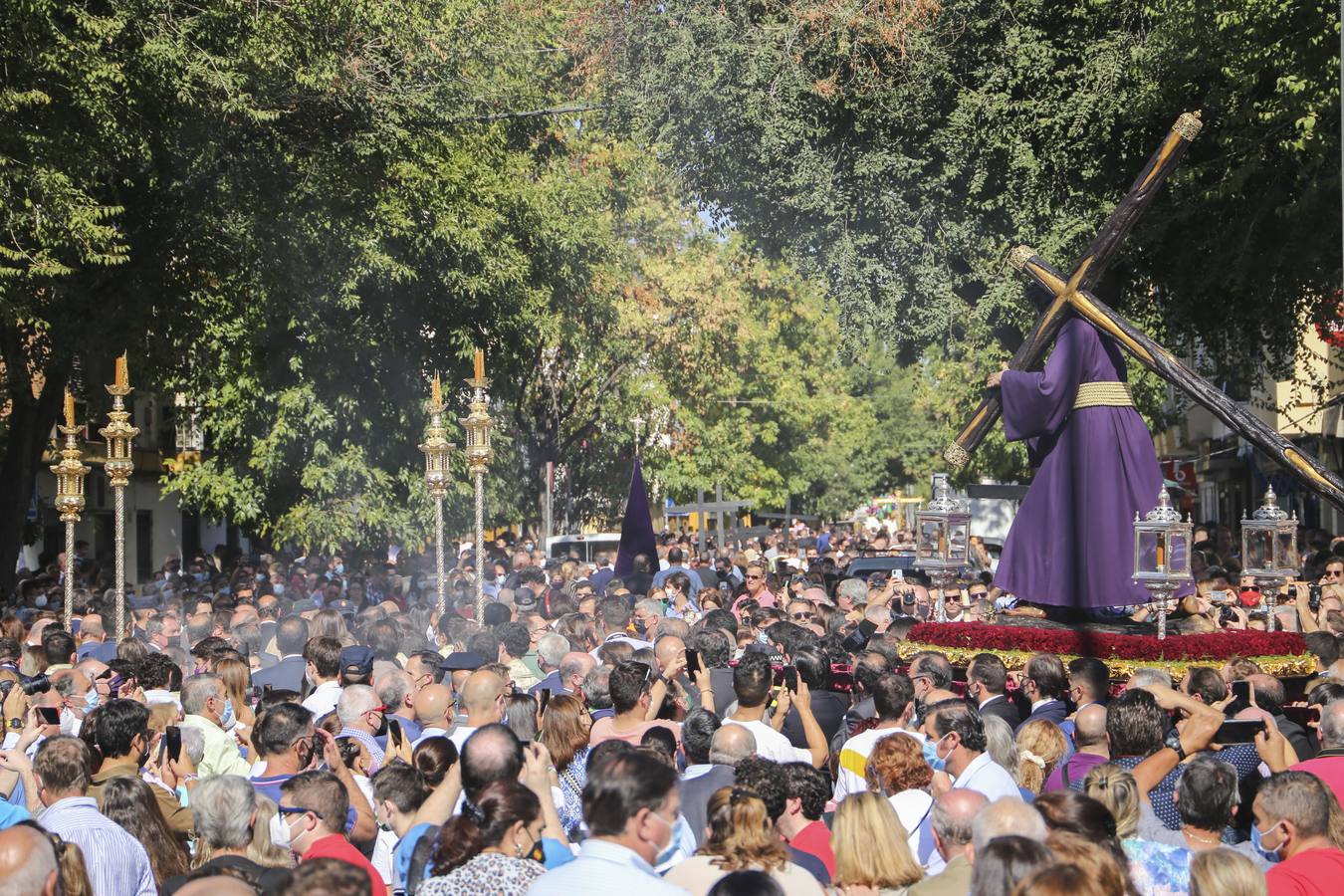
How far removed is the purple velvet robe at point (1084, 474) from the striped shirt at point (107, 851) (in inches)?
328

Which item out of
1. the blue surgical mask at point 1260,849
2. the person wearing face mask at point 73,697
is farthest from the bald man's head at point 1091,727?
the person wearing face mask at point 73,697

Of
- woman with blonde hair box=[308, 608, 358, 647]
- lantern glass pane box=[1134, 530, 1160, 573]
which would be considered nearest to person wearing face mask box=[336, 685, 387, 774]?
woman with blonde hair box=[308, 608, 358, 647]

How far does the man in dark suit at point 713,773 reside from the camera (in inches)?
A: 269

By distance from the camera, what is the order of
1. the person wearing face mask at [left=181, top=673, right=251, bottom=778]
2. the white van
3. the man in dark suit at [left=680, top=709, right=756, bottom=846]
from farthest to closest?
the white van, the person wearing face mask at [left=181, top=673, right=251, bottom=778], the man in dark suit at [left=680, top=709, right=756, bottom=846]

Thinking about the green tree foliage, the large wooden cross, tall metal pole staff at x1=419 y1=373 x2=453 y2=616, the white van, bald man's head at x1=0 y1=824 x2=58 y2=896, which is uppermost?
the green tree foliage

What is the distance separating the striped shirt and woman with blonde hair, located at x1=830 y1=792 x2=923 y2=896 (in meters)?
2.53

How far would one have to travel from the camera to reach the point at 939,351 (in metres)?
24.5

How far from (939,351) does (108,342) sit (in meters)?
11.1

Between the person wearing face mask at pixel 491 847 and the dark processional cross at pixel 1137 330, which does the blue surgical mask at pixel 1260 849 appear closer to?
the person wearing face mask at pixel 491 847

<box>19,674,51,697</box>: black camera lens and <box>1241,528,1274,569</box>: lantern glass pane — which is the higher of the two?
<box>1241,528,1274,569</box>: lantern glass pane

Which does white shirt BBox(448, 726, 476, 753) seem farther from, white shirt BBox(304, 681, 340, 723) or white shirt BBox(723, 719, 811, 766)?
white shirt BBox(304, 681, 340, 723)

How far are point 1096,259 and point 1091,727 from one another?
605 cm

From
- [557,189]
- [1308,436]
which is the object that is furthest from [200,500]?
[1308,436]

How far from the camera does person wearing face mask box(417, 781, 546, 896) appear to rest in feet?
16.7
